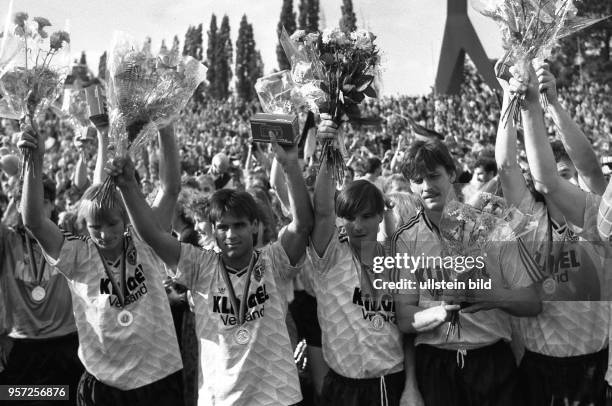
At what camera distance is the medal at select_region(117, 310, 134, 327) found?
12.4 feet

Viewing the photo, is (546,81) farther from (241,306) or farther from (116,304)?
(116,304)

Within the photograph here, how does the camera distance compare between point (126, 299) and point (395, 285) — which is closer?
point (395, 285)

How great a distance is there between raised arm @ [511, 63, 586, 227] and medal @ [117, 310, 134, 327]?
7.66 ft

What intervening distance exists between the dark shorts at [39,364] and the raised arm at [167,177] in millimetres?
1525

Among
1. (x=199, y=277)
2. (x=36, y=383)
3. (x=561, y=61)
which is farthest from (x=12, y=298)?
(x=561, y=61)

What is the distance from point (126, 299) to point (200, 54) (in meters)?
84.9

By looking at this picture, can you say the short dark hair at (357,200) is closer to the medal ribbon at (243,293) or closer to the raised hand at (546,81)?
the medal ribbon at (243,293)

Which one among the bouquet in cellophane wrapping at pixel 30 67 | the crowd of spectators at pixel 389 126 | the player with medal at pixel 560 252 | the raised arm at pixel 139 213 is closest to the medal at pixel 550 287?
the player with medal at pixel 560 252

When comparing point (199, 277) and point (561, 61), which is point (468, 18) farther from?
point (199, 277)

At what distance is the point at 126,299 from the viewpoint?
3816 mm

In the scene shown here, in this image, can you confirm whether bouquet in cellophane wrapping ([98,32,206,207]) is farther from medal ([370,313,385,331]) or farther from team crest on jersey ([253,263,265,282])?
medal ([370,313,385,331])

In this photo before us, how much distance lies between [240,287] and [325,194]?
27.6 inches

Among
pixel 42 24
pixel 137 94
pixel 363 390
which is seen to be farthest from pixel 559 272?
pixel 42 24

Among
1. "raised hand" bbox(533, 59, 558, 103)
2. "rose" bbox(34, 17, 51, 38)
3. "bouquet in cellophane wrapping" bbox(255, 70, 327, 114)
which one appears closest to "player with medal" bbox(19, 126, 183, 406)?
"bouquet in cellophane wrapping" bbox(255, 70, 327, 114)
